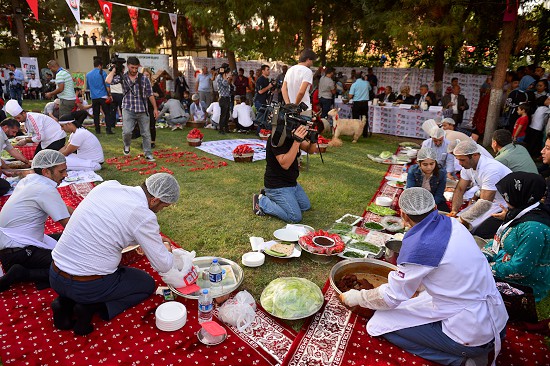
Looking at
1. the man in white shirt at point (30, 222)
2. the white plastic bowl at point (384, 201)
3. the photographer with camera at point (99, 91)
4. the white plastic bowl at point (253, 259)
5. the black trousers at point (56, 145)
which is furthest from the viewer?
the photographer with camera at point (99, 91)


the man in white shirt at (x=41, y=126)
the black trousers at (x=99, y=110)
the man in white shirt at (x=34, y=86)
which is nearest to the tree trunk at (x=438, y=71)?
the black trousers at (x=99, y=110)

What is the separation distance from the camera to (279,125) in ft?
13.6

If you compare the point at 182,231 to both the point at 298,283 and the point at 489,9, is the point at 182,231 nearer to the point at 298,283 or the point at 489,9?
the point at 298,283

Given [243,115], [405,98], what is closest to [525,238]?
[243,115]

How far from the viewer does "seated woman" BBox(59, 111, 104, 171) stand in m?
5.97

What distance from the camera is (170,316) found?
2.71m

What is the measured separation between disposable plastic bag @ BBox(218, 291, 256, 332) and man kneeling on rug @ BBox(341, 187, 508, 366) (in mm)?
1037

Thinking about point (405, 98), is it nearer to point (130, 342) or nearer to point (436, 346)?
point (436, 346)

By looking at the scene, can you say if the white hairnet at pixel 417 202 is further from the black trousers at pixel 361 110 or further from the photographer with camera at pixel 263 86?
the photographer with camera at pixel 263 86

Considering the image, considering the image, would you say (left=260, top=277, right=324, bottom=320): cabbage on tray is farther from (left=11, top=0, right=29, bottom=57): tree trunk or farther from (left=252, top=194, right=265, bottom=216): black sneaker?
(left=11, top=0, right=29, bottom=57): tree trunk

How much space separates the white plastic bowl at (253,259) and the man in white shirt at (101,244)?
1.01 m

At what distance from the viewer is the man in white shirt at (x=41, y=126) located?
5.70m

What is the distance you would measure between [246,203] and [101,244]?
284 cm

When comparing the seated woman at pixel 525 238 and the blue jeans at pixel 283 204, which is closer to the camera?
the seated woman at pixel 525 238
